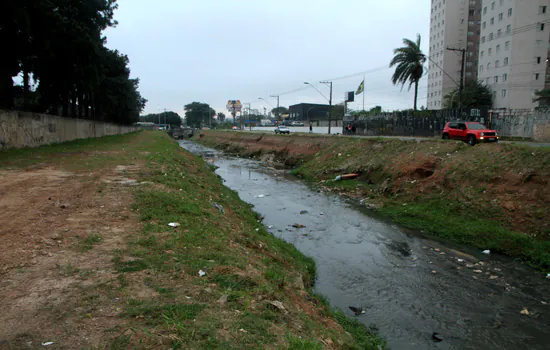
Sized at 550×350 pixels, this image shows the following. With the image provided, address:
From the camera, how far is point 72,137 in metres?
31.5

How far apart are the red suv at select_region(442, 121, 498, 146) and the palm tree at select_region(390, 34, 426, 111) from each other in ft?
76.4

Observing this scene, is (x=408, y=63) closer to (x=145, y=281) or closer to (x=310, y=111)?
(x=145, y=281)

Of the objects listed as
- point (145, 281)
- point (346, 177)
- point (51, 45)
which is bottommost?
point (346, 177)

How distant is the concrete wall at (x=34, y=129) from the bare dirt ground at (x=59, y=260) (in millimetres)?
11873

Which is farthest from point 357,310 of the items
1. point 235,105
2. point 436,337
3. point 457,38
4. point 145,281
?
point 235,105

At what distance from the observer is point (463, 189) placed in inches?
586

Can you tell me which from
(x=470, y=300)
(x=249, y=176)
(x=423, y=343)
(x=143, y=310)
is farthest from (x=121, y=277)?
(x=249, y=176)

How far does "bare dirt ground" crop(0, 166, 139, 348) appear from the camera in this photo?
363 cm

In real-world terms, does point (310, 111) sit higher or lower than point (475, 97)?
higher

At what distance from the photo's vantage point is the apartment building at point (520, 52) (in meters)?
57.2

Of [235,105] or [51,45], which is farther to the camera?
[235,105]

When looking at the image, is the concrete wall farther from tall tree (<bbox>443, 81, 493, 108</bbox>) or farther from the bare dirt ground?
tall tree (<bbox>443, 81, 493, 108</bbox>)

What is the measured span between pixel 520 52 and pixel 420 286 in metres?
66.1

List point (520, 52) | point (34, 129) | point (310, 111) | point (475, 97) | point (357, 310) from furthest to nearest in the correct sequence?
point (310, 111)
point (475, 97)
point (520, 52)
point (34, 129)
point (357, 310)
